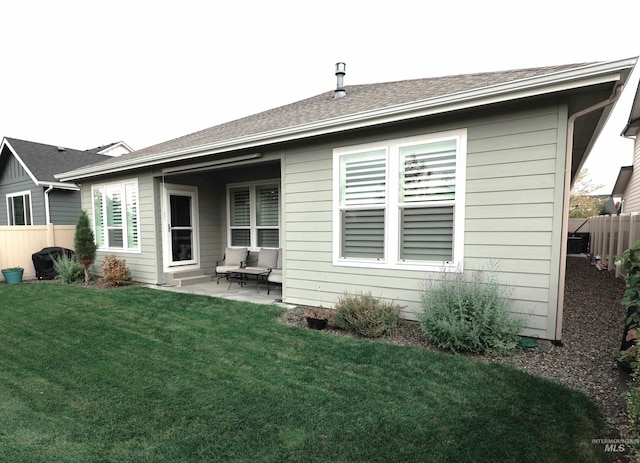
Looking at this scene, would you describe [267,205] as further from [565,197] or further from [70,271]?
[565,197]

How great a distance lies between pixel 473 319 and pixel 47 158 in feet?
49.7

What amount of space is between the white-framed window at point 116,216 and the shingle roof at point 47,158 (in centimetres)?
383

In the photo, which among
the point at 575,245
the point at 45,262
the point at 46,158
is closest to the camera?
the point at 45,262

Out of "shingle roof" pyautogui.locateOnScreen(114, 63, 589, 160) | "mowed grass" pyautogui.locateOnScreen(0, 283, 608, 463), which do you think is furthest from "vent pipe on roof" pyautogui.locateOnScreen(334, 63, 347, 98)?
"mowed grass" pyautogui.locateOnScreen(0, 283, 608, 463)

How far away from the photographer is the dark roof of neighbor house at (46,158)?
1111 cm

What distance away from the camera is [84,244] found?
757 cm

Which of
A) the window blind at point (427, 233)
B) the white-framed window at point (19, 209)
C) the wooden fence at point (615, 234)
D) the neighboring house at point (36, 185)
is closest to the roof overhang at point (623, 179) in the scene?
the wooden fence at point (615, 234)

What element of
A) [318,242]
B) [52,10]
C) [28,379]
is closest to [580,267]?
[318,242]

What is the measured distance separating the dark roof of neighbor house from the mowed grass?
944 cm

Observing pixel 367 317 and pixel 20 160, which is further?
pixel 20 160

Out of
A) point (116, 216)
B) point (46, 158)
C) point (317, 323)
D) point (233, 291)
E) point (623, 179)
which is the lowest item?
point (233, 291)

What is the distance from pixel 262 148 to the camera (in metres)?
5.70

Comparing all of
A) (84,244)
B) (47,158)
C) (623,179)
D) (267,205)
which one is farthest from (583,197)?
(47,158)

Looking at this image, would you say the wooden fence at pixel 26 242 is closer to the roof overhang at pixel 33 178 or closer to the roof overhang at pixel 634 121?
the roof overhang at pixel 33 178
